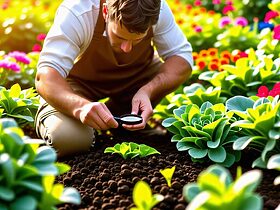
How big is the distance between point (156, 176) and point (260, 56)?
58.8 inches

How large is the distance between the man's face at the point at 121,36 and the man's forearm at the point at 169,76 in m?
0.40

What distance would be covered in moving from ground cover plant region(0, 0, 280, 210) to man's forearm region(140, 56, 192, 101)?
0.13 m

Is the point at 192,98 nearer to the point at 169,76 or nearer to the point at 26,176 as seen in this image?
the point at 169,76

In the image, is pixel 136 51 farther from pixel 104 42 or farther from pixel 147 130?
pixel 147 130

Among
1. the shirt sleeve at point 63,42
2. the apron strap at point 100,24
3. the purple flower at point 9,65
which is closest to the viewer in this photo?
the shirt sleeve at point 63,42

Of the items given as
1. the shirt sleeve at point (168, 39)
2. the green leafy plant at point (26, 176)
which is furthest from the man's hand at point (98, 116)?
→ the shirt sleeve at point (168, 39)

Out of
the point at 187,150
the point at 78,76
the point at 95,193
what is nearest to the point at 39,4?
the point at 78,76

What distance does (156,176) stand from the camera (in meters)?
2.72

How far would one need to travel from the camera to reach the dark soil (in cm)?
247

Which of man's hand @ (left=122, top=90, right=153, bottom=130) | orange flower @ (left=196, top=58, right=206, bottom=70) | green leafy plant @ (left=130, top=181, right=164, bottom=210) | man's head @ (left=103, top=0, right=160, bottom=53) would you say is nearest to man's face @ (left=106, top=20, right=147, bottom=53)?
man's head @ (left=103, top=0, right=160, bottom=53)

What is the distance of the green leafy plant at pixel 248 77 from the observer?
141 inches

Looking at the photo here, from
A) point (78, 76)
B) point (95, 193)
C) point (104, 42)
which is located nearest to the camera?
point (95, 193)

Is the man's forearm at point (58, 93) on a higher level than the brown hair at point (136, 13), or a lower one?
lower

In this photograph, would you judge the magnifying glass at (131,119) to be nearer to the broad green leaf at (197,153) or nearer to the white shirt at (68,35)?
the broad green leaf at (197,153)
